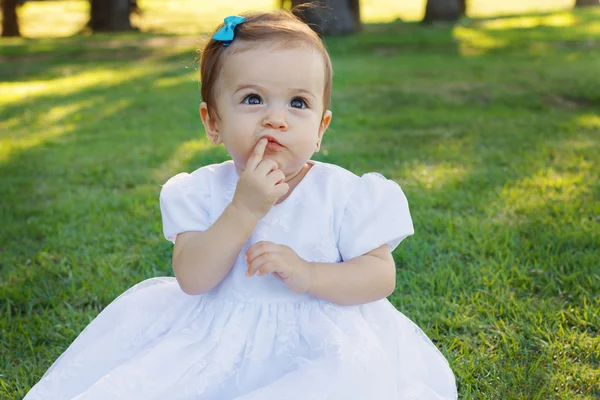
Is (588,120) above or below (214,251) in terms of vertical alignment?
below

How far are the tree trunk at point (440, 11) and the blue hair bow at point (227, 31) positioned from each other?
13.3 metres

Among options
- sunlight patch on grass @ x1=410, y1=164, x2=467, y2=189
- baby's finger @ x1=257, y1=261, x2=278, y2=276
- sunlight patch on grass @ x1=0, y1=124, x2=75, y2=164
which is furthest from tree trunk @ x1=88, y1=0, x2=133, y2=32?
baby's finger @ x1=257, y1=261, x2=278, y2=276

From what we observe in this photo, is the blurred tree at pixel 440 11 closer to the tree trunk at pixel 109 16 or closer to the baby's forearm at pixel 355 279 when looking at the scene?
the tree trunk at pixel 109 16

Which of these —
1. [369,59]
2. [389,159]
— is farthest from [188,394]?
[369,59]

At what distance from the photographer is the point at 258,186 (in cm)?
181

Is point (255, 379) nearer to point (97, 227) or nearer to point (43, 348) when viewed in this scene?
point (43, 348)

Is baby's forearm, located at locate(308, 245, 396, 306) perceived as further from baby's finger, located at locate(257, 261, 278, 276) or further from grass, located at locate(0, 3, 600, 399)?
grass, located at locate(0, 3, 600, 399)

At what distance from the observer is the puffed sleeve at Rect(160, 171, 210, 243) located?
78.8 inches

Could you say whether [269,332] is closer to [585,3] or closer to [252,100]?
[252,100]

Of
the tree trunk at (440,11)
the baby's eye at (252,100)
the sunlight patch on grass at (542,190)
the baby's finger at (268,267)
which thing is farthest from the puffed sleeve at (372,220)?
the tree trunk at (440,11)

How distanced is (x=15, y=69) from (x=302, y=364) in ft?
29.3

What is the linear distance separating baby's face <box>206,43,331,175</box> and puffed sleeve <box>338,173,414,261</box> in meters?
0.20

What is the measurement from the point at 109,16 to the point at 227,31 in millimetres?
14458

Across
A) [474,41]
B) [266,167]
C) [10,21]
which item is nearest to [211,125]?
[266,167]
